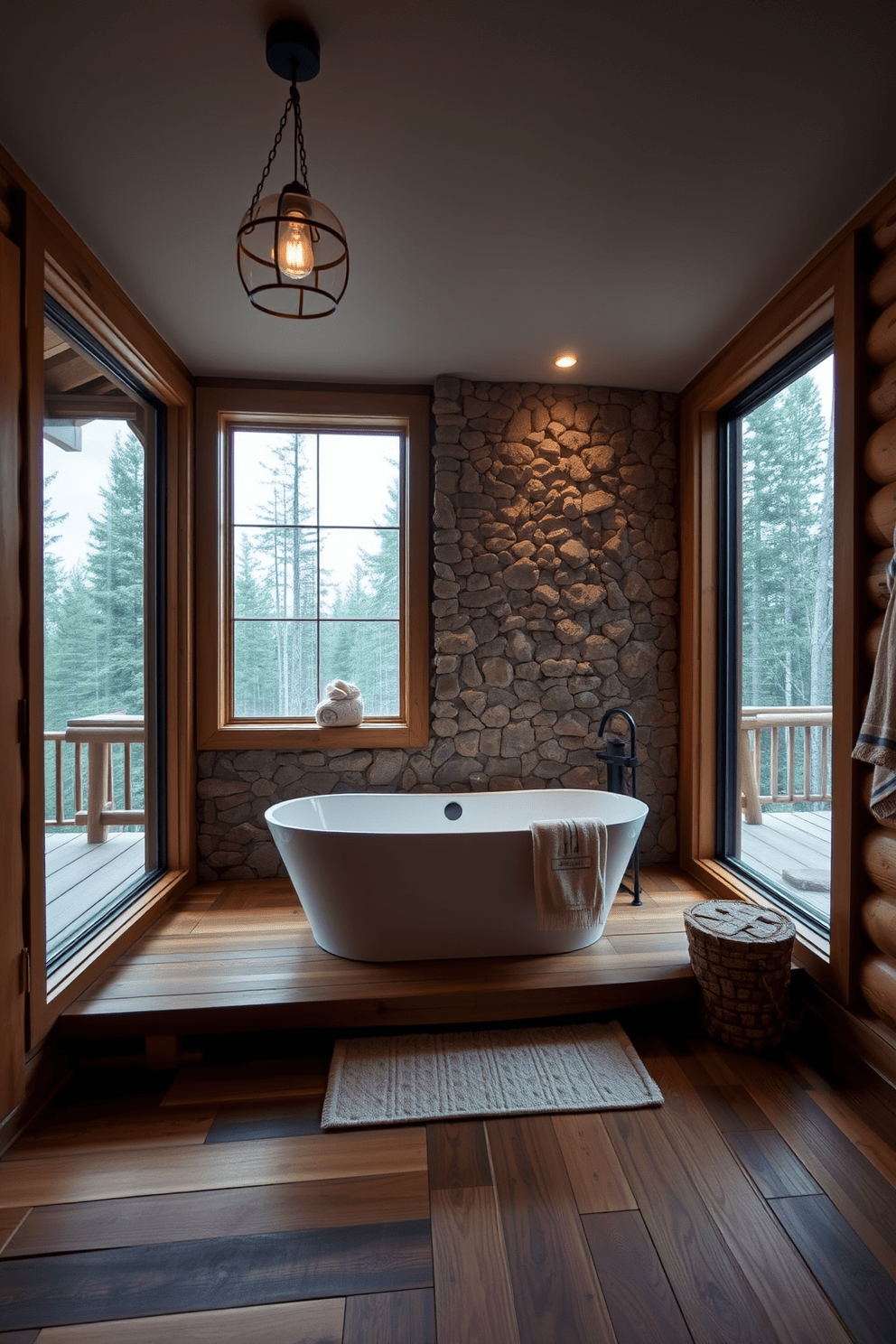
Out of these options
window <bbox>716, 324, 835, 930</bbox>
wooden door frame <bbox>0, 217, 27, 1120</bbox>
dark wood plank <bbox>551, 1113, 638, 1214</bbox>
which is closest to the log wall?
window <bbox>716, 324, 835, 930</bbox>

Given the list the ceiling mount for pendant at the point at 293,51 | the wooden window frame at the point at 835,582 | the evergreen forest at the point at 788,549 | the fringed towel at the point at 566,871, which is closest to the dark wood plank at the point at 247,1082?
the fringed towel at the point at 566,871

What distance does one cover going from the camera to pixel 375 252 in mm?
2416

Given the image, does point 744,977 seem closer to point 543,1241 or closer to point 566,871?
point 566,871

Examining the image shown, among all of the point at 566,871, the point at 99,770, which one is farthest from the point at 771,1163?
the point at 99,770

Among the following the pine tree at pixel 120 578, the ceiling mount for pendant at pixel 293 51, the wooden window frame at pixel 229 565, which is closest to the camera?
the ceiling mount for pendant at pixel 293 51

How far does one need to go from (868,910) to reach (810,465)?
5.59ft

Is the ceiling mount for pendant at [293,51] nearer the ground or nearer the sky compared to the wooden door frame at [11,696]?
nearer the sky

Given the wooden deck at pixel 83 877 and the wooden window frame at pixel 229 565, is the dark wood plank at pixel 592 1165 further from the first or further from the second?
the wooden window frame at pixel 229 565

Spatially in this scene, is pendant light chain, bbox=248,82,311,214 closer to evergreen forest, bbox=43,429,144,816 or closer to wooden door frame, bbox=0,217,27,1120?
wooden door frame, bbox=0,217,27,1120

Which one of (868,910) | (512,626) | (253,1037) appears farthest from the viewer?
(512,626)

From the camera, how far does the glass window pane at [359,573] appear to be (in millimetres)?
3736

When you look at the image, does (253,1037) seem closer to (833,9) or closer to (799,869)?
(799,869)

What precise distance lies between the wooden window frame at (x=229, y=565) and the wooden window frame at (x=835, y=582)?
1374mm

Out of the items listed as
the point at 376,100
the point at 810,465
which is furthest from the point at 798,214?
the point at 376,100
